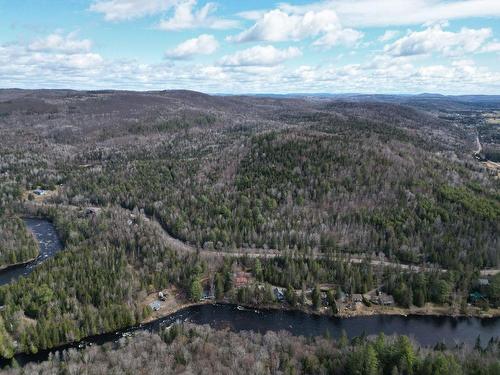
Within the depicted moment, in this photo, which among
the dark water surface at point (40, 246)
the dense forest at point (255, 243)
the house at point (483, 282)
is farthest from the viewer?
the dark water surface at point (40, 246)

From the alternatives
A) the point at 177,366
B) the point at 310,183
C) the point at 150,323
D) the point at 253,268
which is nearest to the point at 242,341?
the point at 177,366

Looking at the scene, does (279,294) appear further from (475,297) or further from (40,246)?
(40,246)

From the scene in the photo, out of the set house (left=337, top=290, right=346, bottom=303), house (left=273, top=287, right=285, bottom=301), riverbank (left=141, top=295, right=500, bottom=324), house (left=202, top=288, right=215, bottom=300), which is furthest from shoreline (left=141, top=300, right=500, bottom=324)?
house (left=202, top=288, right=215, bottom=300)

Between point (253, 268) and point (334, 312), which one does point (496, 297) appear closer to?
point (334, 312)

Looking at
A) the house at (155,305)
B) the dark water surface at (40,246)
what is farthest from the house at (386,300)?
the dark water surface at (40,246)

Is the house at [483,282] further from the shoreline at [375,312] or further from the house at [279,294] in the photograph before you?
the house at [279,294]

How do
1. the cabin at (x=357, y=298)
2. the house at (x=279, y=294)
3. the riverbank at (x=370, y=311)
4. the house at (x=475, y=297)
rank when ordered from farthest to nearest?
the house at (x=279, y=294)
the cabin at (x=357, y=298)
the house at (x=475, y=297)
the riverbank at (x=370, y=311)
